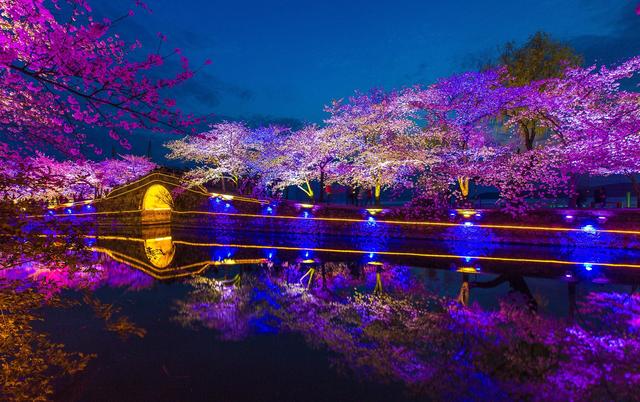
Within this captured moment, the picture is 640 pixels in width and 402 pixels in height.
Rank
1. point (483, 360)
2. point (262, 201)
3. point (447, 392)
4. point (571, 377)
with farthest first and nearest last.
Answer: point (262, 201) < point (483, 360) < point (571, 377) < point (447, 392)

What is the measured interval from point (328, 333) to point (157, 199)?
37961 mm

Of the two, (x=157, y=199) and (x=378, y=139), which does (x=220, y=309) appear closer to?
(x=378, y=139)

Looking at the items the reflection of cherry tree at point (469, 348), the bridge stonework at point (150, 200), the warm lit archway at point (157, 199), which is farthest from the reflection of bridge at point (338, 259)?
the warm lit archway at point (157, 199)

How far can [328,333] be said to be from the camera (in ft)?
23.8

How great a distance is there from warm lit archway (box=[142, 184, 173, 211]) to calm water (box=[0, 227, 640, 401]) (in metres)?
24.9

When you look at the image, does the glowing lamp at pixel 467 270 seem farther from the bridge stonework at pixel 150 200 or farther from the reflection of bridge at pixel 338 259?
the bridge stonework at pixel 150 200

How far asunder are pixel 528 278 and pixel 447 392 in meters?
9.23

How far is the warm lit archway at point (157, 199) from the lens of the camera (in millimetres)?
37125

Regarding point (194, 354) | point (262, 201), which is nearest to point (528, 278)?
point (194, 354)

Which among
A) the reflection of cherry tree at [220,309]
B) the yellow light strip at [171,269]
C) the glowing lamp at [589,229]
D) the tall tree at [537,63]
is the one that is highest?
the tall tree at [537,63]

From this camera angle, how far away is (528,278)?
40.3 feet

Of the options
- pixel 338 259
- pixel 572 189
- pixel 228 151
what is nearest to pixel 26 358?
pixel 338 259

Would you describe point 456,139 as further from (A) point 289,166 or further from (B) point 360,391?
(B) point 360,391

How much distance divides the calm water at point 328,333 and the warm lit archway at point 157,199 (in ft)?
81.6
